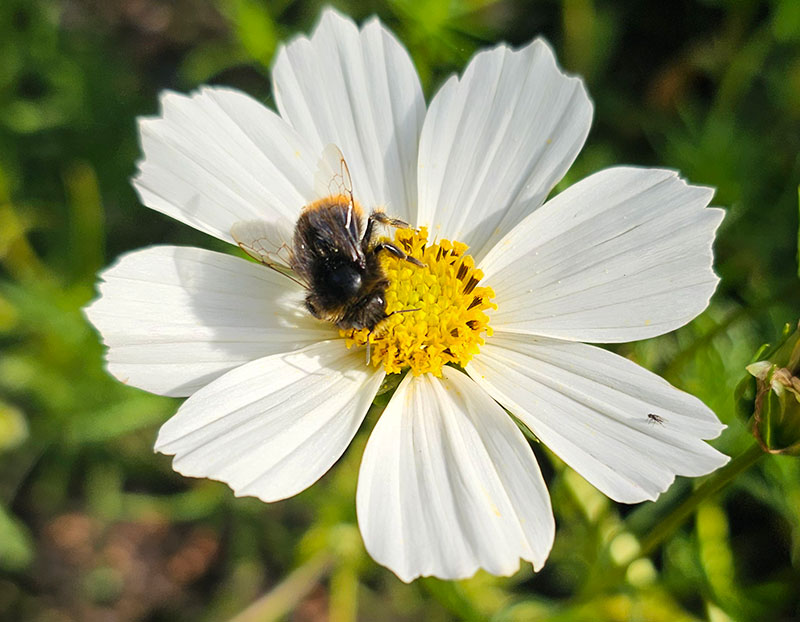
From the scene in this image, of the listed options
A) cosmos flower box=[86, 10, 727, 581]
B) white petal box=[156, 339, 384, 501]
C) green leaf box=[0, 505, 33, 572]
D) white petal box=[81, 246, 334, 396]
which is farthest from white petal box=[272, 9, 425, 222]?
green leaf box=[0, 505, 33, 572]

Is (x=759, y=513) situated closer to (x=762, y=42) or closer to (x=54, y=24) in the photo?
(x=762, y=42)

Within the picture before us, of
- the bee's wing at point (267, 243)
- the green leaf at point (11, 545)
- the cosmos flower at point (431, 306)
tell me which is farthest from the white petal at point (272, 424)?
the green leaf at point (11, 545)

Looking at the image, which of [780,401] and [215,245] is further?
[215,245]

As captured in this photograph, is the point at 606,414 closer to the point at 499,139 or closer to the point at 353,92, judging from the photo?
the point at 499,139

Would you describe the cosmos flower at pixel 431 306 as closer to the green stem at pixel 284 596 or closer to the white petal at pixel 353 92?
the white petal at pixel 353 92

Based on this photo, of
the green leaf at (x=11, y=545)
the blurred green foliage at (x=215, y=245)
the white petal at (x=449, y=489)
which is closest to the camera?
the white petal at (x=449, y=489)

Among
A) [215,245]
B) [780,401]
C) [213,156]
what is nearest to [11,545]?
[215,245]

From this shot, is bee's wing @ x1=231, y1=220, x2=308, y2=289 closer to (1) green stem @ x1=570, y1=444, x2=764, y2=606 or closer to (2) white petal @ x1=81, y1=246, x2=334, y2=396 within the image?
(2) white petal @ x1=81, y1=246, x2=334, y2=396
